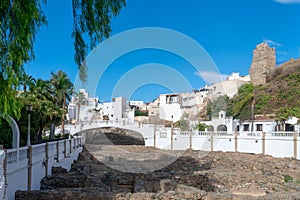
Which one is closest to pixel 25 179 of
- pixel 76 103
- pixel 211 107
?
pixel 211 107

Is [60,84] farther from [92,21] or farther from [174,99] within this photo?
[174,99]

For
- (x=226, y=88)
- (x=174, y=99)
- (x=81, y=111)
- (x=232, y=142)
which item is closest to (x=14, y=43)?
(x=232, y=142)

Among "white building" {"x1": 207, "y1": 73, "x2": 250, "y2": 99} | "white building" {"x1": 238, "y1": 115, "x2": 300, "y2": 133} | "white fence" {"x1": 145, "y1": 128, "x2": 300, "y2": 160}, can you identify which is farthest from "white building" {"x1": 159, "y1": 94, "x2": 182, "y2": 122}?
"white fence" {"x1": 145, "y1": 128, "x2": 300, "y2": 160}

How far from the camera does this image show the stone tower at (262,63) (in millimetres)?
75438

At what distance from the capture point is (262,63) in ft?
252

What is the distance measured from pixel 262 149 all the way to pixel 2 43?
29.9 metres

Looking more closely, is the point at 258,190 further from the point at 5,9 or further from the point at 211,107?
the point at 211,107

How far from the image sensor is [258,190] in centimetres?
1385

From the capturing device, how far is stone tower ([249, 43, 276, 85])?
7544 centimetres

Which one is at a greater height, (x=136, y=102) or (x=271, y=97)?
(x=136, y=102)

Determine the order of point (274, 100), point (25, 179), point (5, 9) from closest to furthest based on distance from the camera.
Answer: point (5, 9)
point (25, 179)
point (274, 100)

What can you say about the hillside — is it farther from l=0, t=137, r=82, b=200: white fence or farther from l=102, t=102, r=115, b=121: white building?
l=0, t=137, r=82, b=200: white fence

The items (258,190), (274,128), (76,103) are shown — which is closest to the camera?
(258,190)

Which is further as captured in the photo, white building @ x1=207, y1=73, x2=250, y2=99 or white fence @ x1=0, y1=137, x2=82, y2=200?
white building @ x1=207, y1=73, x2=250, y2=99
